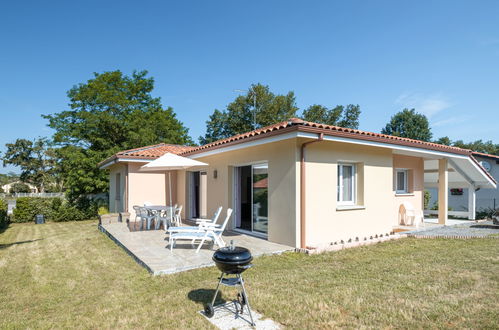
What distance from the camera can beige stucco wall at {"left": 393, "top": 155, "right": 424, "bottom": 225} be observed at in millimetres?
13109

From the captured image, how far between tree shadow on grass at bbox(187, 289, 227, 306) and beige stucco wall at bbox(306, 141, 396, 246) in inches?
158

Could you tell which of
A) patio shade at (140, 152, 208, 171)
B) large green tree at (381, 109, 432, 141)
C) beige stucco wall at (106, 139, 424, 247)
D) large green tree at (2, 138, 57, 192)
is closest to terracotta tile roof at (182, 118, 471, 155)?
beige stucco wall at (106, 139, 424, 247)

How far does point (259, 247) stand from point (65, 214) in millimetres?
18032

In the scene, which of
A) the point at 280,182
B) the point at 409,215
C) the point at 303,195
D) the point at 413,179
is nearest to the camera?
the point at 303,195

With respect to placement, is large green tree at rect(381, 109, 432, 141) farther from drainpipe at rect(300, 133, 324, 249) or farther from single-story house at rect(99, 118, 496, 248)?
drainpipe at rect(300, 133, 324, 249)

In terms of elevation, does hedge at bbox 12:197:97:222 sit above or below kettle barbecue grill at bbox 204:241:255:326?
below

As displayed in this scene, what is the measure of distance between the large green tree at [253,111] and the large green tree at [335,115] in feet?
7.84

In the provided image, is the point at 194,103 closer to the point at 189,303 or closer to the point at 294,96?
the point at 294,96

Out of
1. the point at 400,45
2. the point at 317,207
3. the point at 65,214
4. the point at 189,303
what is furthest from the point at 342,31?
the point at 65,214

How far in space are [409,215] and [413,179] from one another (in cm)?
201

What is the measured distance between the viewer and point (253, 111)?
3953cm

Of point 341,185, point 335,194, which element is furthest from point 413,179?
point 335,194

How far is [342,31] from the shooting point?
1428 cm

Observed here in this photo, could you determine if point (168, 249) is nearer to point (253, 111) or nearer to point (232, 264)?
point (232, 264)
